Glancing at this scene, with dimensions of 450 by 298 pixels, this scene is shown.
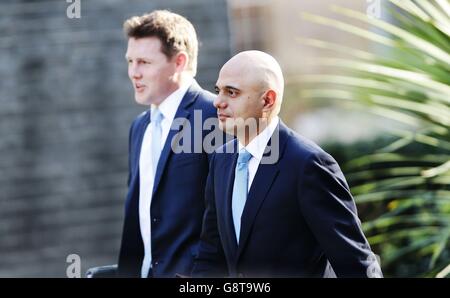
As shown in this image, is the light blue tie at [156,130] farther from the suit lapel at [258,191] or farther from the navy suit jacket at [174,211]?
the suit lapel at [258,191]

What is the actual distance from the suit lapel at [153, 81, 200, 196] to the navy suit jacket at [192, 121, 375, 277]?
57 centimetres

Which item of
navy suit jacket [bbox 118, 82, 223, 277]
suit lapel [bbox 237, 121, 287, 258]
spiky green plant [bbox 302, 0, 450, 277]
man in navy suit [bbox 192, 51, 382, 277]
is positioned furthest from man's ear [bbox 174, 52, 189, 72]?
suit lapel [bbox 237, 121, 287, 258]

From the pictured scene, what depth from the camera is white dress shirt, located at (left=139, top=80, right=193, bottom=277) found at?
12.5ft

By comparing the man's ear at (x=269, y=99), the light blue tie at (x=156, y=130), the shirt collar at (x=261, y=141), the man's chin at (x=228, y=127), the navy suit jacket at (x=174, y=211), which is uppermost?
the man's ear at (x=269, y=99)

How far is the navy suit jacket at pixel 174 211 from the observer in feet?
12.2

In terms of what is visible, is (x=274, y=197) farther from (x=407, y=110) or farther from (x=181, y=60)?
(x=407, y=110)

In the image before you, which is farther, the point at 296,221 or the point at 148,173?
the point at 148,173

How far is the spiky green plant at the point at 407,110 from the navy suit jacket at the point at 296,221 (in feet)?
2.39

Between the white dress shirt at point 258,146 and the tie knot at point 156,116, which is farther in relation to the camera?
the tie knot at point 156,116

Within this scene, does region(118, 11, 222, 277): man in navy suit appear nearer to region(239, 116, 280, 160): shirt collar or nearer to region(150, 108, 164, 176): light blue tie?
region(150, 108, 164, 176): light blue tie

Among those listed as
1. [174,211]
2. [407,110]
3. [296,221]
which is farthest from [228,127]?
[407,110]

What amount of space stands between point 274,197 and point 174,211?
0.72 m

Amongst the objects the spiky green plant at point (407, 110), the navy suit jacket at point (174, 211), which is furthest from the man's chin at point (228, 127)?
the spiky green plant at point (407, 110)

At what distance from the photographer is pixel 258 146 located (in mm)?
3178
